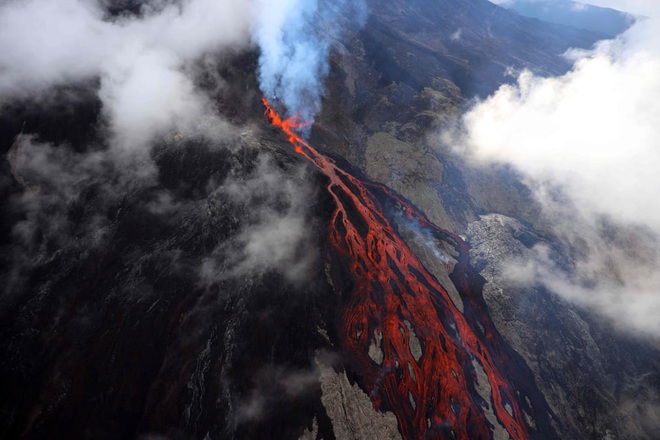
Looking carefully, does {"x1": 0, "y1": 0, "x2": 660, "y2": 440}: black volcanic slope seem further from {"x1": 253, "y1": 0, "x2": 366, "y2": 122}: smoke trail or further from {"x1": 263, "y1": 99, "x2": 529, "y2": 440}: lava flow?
{"x1": 253, "y1": 0, "x2": 366, "y2": 122}: smoke trail

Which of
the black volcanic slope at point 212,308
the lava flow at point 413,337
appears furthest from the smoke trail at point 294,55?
the lava flow at point 413,337

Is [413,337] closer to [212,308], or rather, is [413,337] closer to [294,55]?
[212,308]

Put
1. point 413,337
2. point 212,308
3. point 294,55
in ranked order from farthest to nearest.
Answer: point 294,55 → point 413,337 → point 212,308

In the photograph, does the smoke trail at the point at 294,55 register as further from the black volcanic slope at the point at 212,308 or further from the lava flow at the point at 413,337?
the lava flow at the point at 413,337

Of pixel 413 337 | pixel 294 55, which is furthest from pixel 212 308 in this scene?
pixel 294 55

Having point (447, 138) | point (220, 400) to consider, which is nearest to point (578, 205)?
point (447, 138)

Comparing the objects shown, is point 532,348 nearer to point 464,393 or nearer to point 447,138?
point 464,393
